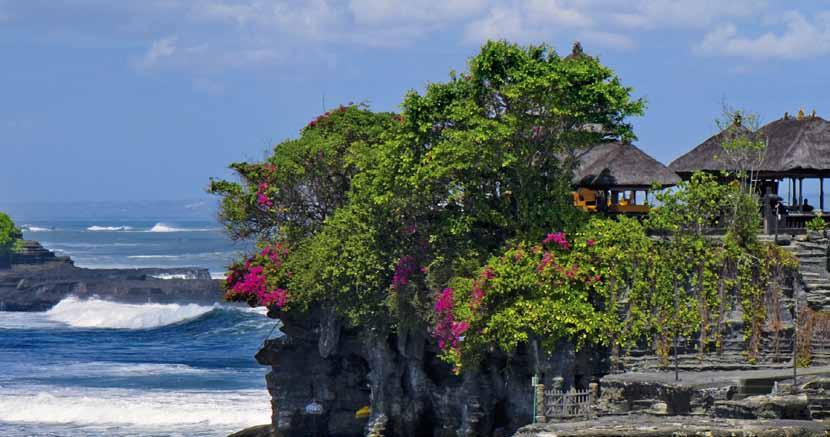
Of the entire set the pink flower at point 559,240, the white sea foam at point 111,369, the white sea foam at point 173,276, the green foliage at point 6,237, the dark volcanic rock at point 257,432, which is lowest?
the dark volcanic rock at point 257,432

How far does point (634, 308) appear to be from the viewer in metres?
36.0

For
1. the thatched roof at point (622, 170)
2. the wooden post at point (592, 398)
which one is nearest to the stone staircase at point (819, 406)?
the wooden post at point (592, 398)

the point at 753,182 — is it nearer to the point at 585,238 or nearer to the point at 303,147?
the point at 585,238

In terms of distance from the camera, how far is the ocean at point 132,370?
168 ft

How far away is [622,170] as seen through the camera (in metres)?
40.2

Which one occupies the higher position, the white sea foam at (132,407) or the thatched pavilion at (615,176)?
the thatched pavilion at (615,176)

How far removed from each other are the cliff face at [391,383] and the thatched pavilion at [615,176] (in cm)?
525

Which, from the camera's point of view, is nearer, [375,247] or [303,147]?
[375,247]

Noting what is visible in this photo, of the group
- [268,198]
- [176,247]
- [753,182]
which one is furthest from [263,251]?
[176,247]

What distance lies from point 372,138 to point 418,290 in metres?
6.21

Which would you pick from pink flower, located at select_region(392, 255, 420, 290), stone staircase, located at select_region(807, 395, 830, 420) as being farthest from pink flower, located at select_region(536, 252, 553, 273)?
stone staircase, located at select_region(807, 395, 830, 420)

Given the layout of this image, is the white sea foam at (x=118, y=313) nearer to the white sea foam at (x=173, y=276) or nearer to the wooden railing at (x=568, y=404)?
the white sea foam at (x=173, y=276)

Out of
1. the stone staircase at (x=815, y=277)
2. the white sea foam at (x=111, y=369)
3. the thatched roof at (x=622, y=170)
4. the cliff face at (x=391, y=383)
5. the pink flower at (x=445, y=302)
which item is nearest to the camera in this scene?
the stone staircase at (x=815, y=277)

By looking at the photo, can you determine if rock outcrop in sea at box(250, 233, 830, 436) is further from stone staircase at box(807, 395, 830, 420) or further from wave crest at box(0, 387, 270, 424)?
wave crest at box(0, 387, 270, 424)
